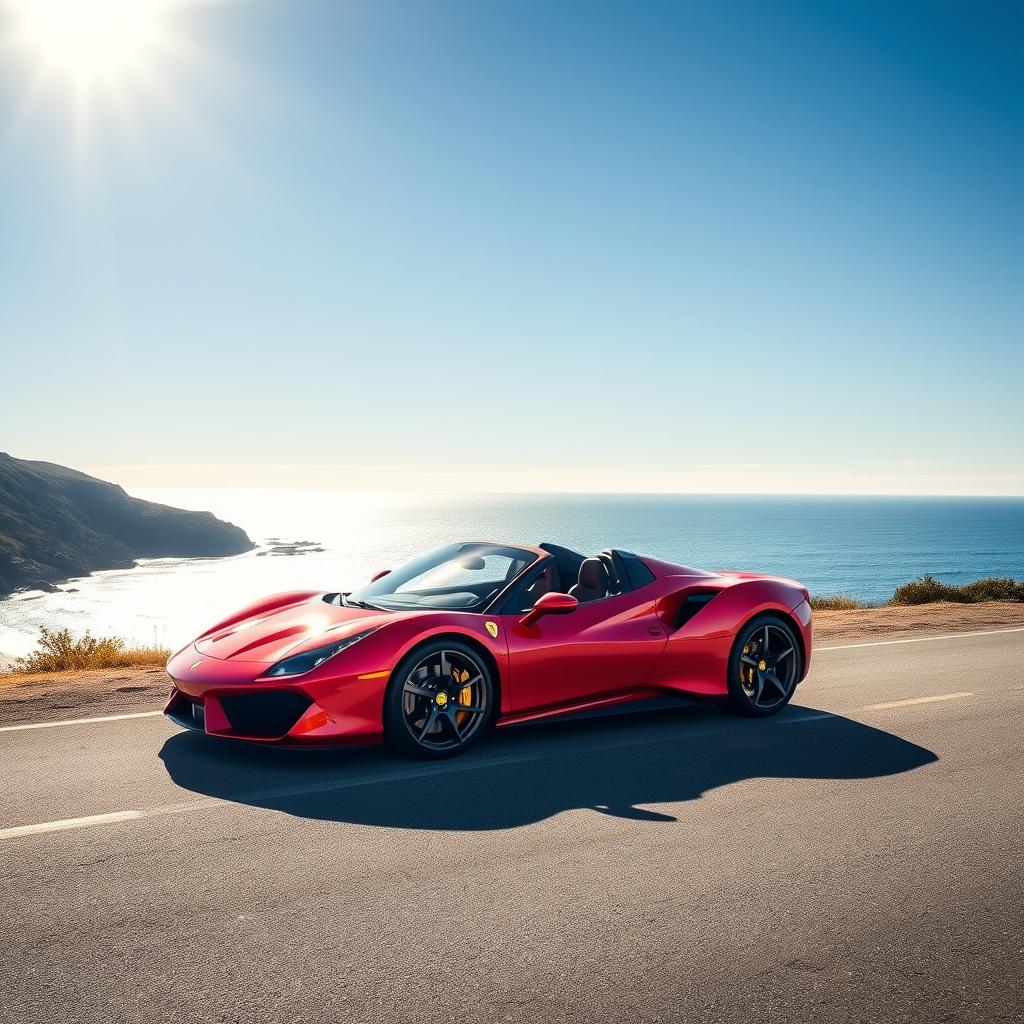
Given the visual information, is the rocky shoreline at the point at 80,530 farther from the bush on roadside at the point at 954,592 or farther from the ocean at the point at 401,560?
the bush on roadside at the point at 954,592

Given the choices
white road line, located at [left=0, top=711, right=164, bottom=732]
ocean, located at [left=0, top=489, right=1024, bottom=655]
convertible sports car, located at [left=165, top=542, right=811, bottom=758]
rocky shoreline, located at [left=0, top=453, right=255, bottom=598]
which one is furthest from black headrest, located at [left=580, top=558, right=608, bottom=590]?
rocky shoreline, located at [left=0, top=453, right=255, bottom=598]

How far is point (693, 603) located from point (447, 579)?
1.88m

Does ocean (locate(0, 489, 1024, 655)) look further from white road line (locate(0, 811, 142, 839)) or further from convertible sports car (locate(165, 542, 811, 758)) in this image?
white road line (locate(0, 811, 142, 839))

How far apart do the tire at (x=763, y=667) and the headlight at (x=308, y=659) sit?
3.06 m

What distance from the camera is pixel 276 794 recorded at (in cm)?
479

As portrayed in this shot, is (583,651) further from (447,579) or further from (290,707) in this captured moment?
(290,707)

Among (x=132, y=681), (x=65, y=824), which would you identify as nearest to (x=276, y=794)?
(x=65, y=824)

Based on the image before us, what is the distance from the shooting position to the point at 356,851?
398 cm

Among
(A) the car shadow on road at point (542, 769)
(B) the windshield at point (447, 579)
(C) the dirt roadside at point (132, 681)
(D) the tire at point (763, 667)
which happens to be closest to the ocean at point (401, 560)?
(C) the dirt roadside at point (132, 681)

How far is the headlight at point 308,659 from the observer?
5.26 meters

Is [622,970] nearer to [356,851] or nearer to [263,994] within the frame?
[263,994]

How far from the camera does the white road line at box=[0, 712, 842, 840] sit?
13.9 ft

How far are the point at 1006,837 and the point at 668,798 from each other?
159 cm

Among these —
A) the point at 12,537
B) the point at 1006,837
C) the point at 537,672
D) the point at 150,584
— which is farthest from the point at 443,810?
the point at 12,537
